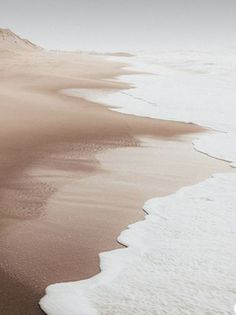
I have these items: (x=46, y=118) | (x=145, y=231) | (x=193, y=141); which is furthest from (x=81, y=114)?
(x=145, y=231)

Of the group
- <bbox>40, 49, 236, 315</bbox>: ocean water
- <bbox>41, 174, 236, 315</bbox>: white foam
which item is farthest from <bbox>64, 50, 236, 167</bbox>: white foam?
<bbox>41, 174, 236, 315</bbox>: white foam

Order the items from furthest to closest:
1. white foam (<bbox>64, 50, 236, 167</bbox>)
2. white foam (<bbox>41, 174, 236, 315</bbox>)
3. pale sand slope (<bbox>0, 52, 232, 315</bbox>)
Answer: white foam (<bbox>64, 50, 236, 167</bbox>), pale sand slope (<bbox>0, 52, 232, 315</bbox>), white foam (<bbox>41, 174, 236, 315</bbox>)

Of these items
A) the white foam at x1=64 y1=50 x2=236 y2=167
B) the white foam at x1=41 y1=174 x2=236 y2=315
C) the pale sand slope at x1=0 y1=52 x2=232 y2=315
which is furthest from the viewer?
the white foam at x1=64 y1=50 x2=236 y2=167

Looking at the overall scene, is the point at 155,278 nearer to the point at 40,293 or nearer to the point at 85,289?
the point at 85,289

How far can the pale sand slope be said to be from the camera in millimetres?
3539

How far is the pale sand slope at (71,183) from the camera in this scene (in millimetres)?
3539

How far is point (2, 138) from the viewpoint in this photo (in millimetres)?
7777

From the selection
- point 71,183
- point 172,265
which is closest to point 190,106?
point 71,183

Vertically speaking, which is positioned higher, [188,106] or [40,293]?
[188,106]

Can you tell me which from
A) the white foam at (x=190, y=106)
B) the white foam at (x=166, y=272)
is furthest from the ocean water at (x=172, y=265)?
the white foam at (x=190, y=106)

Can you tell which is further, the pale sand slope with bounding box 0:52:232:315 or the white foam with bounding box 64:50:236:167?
the white foam with bounding box 64:50:236:167

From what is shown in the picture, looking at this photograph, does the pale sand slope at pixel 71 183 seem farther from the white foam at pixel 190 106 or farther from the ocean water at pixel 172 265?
the white foam at pixel 190 106

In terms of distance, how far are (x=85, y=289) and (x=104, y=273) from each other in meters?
0.28

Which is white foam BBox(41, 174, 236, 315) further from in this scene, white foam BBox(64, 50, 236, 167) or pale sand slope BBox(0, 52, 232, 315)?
white foam BBox(64, 50, 236, 167)
